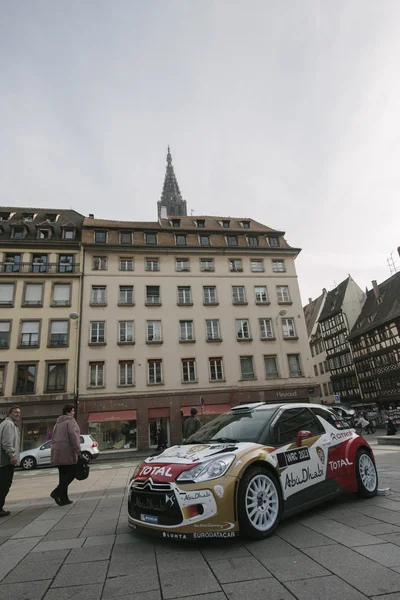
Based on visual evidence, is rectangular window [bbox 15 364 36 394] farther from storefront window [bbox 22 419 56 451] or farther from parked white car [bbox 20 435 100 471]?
parked white car [bbox 20 435 100 471]

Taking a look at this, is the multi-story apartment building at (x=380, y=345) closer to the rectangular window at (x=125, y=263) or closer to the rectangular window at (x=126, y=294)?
the rectangular window at (x=126, y=294)

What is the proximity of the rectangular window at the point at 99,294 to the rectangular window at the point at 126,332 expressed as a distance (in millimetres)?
2368

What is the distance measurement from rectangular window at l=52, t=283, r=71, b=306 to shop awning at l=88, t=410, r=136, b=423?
8625 millimetres

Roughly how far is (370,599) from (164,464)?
2.27m

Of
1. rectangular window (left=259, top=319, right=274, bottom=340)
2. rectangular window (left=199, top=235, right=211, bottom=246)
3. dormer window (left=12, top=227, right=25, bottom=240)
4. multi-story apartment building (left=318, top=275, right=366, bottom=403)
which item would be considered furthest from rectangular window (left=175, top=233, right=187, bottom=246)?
multi-story apartment building (left=318, top=275, right=366, bottom=403)

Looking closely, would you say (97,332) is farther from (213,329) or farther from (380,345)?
(380,345)

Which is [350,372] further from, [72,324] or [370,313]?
[72,324]

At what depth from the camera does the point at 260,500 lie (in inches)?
153

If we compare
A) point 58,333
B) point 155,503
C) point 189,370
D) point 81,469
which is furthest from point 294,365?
point 155,503

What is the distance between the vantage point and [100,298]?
27.5 meters

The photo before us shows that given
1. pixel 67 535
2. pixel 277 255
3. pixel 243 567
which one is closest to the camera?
pixel 243 567

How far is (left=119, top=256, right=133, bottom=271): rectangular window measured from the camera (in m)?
28.8

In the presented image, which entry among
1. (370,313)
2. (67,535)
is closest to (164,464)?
(67,535)

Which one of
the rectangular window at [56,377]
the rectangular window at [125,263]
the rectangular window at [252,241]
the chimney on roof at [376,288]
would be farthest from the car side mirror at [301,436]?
the chimney on roof at [376,288]
